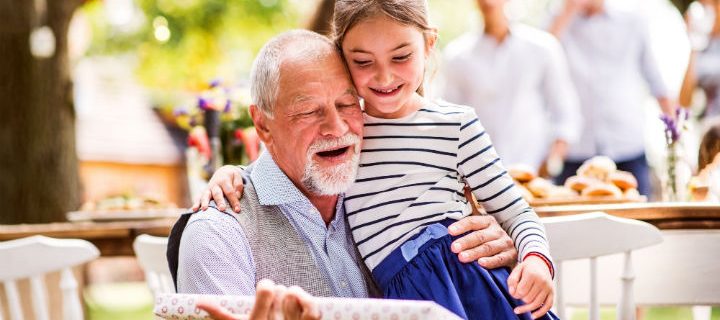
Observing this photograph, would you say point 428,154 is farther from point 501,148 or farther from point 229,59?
point 229,59

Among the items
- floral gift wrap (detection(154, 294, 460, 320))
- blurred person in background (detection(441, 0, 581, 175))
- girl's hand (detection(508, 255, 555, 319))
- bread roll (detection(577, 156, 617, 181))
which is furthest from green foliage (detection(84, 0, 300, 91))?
floral gift wrap (detection(154, 294, 460, 320))

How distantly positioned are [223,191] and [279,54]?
346 mm

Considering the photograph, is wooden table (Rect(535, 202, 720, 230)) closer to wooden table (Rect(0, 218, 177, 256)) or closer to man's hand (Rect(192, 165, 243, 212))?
man's hand (Rect(192, 165, 243, 212))

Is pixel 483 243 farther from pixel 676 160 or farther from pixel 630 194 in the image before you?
pixel 676 160

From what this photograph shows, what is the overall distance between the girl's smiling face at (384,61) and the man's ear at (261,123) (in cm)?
26

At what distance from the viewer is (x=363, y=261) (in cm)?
240

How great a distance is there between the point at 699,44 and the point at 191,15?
10138 millimetres

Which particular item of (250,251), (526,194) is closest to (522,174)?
(526,194)

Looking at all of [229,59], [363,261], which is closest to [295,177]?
[363,261]

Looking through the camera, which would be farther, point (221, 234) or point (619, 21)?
point (619, 21)

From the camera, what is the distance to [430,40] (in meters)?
2.52

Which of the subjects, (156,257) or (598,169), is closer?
(156,257)

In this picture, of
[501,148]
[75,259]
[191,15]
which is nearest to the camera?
[75,259]

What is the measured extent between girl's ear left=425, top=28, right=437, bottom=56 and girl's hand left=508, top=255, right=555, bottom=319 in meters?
0.61
